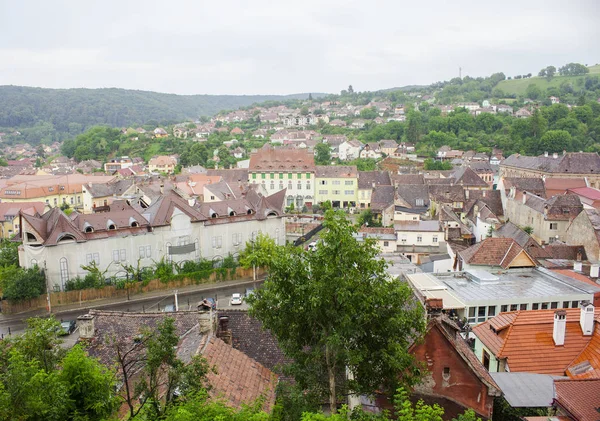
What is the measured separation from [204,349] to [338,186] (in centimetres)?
7019

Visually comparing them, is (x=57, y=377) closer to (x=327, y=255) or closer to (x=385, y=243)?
(x=327, y=255)

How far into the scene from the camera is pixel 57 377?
12820mm

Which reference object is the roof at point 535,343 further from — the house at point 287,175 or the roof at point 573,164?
the roof at point 573,164

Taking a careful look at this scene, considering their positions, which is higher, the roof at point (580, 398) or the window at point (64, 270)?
the roof at point (580, 398)

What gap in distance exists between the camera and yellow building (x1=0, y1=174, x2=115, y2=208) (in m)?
87.4

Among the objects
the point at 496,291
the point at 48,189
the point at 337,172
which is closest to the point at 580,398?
the point at 496,291

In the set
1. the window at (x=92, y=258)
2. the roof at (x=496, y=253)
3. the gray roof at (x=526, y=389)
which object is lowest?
the window at (x=92, y=258)

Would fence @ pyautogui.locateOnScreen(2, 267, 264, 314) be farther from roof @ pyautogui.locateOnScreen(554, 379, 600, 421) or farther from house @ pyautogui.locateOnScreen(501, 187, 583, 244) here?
roof @ pyautogui.locateOnScreen(554, 379, 600, 421)

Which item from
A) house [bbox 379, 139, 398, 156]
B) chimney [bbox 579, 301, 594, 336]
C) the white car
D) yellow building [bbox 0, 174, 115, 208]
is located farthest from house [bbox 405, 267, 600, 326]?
house [bbox 379, 139, 398, 156]

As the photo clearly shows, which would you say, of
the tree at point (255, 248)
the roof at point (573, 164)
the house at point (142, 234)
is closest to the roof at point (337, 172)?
the house at point (142, 234)

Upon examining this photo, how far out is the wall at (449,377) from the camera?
1706 cm

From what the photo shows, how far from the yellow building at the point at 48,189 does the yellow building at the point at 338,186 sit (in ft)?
135

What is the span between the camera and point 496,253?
131ft

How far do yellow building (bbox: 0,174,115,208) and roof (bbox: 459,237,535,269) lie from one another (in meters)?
73.2
